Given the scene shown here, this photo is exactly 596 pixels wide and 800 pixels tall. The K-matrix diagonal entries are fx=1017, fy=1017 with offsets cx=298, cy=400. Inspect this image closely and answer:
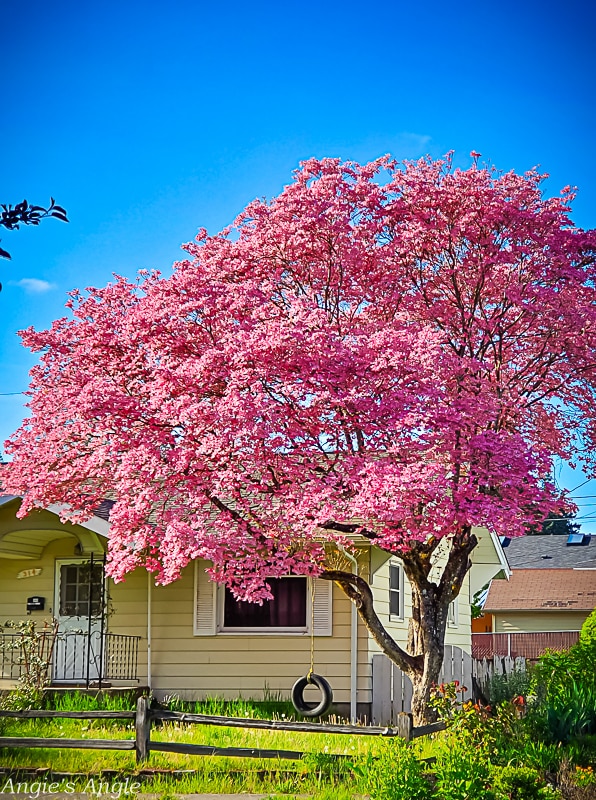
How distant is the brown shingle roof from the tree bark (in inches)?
931

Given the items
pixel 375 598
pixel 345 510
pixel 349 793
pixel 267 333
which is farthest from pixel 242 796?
pixel 375 598

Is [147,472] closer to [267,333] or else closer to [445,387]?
[267,333]

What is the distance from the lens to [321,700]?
16.6 metres

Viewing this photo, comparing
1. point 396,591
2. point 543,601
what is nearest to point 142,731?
point 396,591

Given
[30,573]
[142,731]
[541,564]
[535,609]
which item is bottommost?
[142,731]

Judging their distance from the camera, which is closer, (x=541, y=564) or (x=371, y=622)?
(x=371, y=622)

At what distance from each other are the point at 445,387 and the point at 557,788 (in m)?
5.38

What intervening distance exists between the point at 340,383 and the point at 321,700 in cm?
631

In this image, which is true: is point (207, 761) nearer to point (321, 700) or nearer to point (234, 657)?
point (321, 700)

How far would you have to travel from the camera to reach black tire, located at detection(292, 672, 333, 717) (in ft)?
53.0

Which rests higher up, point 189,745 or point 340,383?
point 340,383

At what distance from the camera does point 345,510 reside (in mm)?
13461

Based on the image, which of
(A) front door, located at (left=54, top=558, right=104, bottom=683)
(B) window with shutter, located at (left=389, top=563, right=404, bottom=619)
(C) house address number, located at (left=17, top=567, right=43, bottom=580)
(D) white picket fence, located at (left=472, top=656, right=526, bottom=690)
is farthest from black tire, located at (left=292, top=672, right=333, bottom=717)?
(D) white picket fence, located at (left=472, top=656, right=526, bottom=690)

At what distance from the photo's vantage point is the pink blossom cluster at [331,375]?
1288cm
